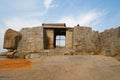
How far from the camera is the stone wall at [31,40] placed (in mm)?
20016

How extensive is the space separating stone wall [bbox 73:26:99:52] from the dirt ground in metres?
10.8

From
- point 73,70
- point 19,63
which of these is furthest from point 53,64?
point 19,63

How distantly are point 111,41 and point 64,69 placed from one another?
934 cm

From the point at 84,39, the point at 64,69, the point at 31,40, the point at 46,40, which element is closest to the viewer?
the point at 64,69

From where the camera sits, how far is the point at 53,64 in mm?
8156

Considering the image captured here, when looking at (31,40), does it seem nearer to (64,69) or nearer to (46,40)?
(46,40)

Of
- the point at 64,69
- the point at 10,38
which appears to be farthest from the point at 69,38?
the point at 64,69

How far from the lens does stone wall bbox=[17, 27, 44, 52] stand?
20016 mm

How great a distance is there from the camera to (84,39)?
2012 cm

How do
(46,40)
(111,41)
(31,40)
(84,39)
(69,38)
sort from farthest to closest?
(46,40), (69,38), (31,40), (84,39), (111,41)

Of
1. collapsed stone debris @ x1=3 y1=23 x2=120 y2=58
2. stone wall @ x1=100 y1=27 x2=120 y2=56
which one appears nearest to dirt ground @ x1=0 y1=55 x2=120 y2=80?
stone wall @ x1=100 y1=27 x2=120 y2=56

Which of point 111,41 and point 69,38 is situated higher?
point 69,38

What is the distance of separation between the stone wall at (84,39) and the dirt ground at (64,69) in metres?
10.8

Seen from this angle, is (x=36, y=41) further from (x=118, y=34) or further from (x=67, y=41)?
(x=118, y=34)
